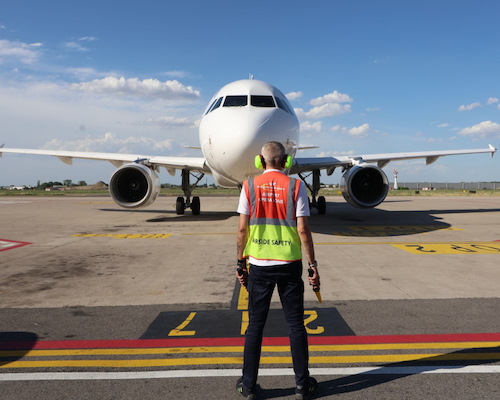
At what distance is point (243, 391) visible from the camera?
113 inches

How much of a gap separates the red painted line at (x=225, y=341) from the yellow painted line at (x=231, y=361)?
0.29 m

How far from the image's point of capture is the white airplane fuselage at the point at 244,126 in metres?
9.98

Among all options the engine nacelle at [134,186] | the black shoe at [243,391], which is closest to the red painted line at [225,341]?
the black shoe at [243,391]

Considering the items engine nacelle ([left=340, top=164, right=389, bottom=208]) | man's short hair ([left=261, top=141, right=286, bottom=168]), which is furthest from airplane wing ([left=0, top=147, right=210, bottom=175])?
man's short hair ([left=261, top=141, right=286, bottom=168])

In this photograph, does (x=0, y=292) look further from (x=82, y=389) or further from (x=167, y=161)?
(x=167, y=161)

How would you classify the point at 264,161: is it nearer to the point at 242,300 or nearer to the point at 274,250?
the point at 274,250

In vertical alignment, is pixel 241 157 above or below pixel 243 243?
above

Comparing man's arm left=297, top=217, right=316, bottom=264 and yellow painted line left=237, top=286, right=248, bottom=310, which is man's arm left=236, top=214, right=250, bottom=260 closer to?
man's arm left=297, top=217, right=316, bottom=264

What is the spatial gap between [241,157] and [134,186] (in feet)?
21.4

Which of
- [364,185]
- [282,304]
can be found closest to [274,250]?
[282,304]

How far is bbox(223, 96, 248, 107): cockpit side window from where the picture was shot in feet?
36.2

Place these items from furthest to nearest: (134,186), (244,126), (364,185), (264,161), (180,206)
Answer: (180,206) < (134,186) < (364,185) < (244,126) < (264,161)

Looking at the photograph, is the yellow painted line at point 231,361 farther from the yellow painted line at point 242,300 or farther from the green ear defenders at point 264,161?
the green ear defenders at point 264,161

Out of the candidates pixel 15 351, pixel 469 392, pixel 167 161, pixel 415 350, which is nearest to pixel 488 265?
pixel 415 350
